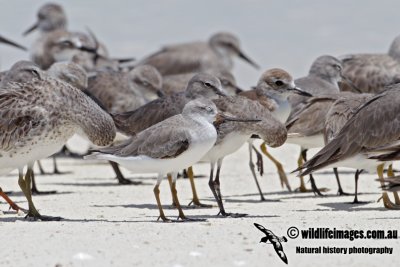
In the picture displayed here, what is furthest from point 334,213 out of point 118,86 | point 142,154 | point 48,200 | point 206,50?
point 206,50

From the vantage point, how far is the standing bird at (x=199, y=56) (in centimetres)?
2416

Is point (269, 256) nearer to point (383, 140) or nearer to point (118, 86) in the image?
point (383, 140)

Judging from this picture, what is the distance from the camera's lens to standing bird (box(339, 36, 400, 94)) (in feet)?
57.9

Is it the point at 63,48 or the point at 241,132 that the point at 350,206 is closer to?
the point at 241,132

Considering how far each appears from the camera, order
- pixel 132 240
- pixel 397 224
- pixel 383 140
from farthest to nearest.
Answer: pixel 383 140 < pixel 397 224 < pixel 132 240

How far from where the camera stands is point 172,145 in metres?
9.33

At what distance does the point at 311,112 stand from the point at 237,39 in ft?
45.6

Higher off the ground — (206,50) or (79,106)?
(79,106)

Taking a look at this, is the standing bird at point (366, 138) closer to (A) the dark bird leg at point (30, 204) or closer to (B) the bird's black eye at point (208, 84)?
(B) the bird's black eye at point (208, 84)

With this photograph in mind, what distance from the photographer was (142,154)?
31.3 ft

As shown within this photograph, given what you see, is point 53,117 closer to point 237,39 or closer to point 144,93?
point 144,93

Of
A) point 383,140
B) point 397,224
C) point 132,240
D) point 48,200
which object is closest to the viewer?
point 132,240

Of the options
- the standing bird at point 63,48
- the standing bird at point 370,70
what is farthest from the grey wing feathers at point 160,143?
the standing bird at point 63,48

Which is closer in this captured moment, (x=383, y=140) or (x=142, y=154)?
(x=142, y=154)
